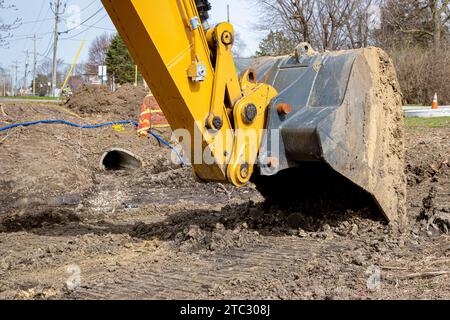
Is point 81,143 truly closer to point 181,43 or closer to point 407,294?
point 181,43

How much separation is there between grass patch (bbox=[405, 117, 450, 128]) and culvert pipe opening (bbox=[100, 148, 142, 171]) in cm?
544

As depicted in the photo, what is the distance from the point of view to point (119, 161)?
12.7 m

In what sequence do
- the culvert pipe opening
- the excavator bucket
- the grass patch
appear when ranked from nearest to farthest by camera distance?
the excavator bucket
the grass patch
the culvert pipe opening

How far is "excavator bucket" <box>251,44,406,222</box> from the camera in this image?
196 inches

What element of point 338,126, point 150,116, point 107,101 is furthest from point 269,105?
point 107,101

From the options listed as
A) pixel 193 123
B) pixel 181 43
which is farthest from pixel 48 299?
pixel 181 43

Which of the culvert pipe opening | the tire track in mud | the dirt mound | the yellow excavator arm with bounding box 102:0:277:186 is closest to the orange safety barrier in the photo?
the culvert pipe opening

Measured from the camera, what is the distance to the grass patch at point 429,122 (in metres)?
11.1

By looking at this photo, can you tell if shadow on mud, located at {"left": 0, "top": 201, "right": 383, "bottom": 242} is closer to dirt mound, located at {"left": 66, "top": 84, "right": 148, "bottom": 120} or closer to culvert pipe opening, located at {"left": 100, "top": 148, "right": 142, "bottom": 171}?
culvert pipe opening, located at {"left": 100, "top": 148, "right": 142, "bottom": 171}

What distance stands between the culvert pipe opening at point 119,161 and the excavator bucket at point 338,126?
6.53m

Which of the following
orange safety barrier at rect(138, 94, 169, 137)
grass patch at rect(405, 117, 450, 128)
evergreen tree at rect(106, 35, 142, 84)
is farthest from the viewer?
evergreen tree at rect(106, 35, 142, 84)

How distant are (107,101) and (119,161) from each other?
5.87 meters
